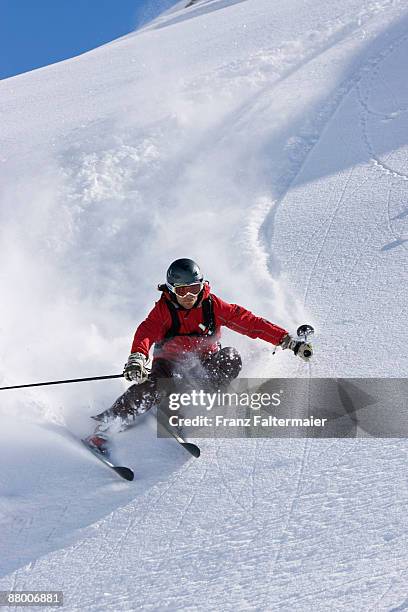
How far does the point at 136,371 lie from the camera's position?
4.69 m

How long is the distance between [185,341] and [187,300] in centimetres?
32

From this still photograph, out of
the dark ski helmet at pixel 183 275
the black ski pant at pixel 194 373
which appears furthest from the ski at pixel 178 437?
the dark ski helmet at pixel 183 275

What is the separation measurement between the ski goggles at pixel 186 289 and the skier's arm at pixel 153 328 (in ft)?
0.66

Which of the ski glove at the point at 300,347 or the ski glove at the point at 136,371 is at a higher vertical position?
the ski glove at the point at 300,347

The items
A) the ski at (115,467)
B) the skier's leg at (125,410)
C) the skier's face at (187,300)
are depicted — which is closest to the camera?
the ski at (115,467)

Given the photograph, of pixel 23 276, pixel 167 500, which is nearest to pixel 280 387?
pixel 167 500

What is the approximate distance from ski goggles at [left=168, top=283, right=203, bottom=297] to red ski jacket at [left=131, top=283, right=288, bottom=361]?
0.40 feet

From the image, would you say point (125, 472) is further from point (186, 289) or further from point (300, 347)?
point (300, 347)

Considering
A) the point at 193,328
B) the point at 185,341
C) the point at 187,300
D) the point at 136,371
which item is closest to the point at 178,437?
the point at 136,371

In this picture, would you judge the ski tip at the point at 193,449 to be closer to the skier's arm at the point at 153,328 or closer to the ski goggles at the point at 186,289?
the skier's arm at the point at 153,328

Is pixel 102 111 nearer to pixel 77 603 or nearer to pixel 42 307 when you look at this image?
pixel 42 307

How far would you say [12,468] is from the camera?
4.72 m

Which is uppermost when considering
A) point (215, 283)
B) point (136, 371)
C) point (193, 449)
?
point (215, 283)

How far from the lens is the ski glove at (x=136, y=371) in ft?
15.4
